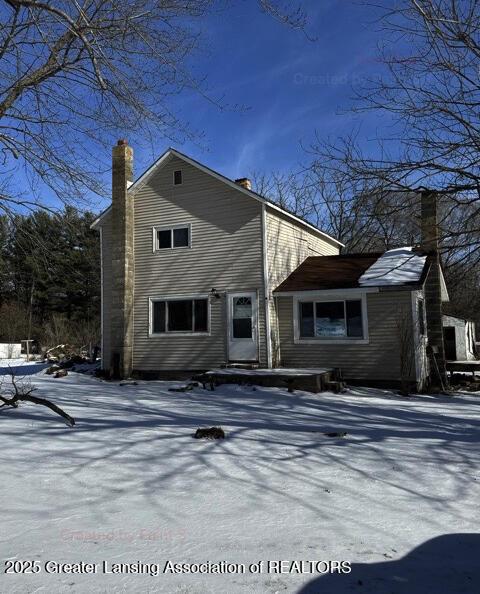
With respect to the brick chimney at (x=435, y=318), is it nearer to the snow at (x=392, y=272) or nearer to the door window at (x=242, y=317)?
the snow at (x=392, y=272)

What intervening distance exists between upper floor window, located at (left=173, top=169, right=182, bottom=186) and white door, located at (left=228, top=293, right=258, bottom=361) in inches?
161

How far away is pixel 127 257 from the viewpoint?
16469mm

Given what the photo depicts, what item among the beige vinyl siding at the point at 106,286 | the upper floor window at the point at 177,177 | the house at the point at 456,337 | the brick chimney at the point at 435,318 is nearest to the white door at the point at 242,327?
the upper floor window at the point at 177,177

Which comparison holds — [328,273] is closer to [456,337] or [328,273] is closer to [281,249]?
[281,249]

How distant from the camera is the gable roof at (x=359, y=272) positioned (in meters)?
13.8

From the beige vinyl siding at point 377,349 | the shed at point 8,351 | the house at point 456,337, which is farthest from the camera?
the shed at point 8,351

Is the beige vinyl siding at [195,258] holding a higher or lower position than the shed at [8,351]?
higher

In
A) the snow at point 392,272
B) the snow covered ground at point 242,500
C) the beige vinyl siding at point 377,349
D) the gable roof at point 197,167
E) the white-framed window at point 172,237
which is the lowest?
the snow covered ground at point 242,500

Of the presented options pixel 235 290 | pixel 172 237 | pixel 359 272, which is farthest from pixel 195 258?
pixel 359 272

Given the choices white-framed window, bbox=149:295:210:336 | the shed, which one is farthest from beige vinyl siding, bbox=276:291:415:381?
the shed

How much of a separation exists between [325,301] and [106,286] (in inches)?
290

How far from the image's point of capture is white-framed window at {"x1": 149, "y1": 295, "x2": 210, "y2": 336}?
15758 mm

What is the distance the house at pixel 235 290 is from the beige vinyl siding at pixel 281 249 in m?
0.06

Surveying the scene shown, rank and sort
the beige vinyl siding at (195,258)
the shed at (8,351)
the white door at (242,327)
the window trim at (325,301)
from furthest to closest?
the shed at (8,351) < the beige vinyl siding at (195,258) < the white door at (242,327) < the window trim at (325,301)
